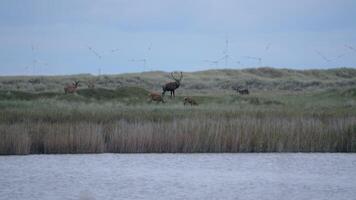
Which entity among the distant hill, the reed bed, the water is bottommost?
the water

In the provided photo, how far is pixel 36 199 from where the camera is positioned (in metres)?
12.0

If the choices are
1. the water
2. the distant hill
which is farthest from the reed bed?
the distant hill

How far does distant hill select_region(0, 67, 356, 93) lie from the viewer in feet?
234

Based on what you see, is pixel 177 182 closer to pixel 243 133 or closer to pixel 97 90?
pixel 243 133

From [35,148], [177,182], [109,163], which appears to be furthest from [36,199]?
[35,148]

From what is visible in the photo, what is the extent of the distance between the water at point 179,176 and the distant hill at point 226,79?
48.6 metres

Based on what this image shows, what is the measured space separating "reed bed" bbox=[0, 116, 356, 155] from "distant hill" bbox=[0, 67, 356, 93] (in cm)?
4623

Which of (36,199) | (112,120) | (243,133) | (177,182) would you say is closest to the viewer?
(36,199)

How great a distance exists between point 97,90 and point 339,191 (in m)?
30.7

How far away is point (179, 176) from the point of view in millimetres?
15000

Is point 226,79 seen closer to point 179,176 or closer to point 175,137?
point 175,137

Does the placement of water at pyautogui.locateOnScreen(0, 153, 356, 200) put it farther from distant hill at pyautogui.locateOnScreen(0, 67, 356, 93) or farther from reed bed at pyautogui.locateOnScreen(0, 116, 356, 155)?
distant hill at pyautogui.locateOnScreen(0, 67, 356, 93)

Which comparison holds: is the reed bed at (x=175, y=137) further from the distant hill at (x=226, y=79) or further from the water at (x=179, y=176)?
the distant hill at (x=226, y=79)

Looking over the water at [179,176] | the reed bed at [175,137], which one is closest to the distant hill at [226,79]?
the reed bed at [175,137]
